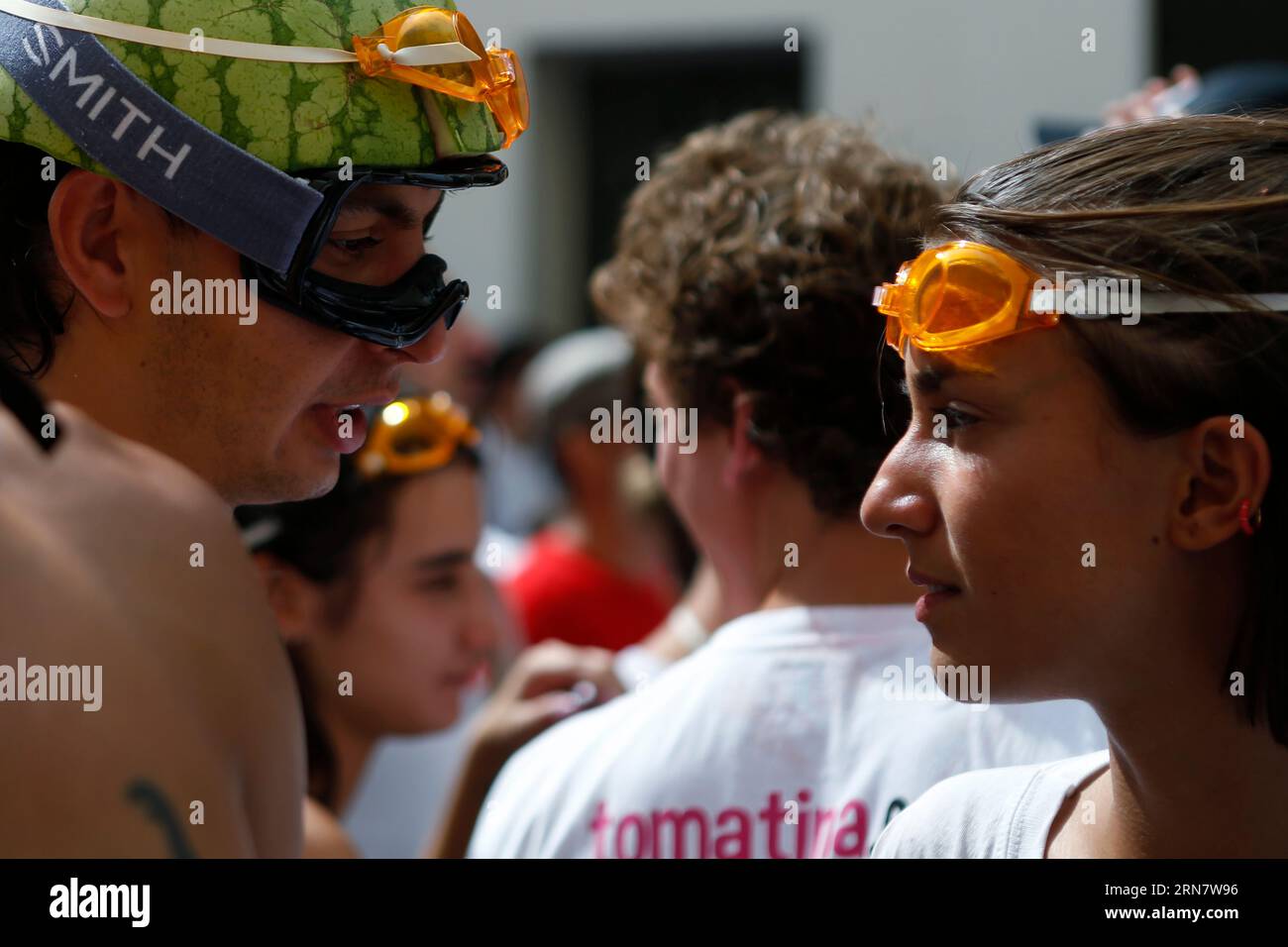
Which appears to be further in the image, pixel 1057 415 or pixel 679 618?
pixel 679 618

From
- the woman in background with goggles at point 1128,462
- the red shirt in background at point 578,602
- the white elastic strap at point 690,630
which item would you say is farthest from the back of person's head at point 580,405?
the woman in background with goggles at point 1128,462

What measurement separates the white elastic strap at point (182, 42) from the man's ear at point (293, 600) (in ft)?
6.29

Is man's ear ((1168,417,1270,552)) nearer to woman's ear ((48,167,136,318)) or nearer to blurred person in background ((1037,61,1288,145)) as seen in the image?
woman's ear ((48,167,136,318))

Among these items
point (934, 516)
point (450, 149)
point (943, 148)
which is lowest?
point (934, 516)

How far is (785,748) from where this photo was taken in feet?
7.72

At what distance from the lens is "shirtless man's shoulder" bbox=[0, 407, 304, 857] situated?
1.23 metres

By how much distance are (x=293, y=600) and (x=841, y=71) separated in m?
7.78

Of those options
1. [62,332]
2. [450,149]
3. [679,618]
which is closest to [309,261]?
[450,149]

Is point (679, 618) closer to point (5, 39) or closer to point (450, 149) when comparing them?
point (450, 149)

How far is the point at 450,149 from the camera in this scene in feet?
6.84

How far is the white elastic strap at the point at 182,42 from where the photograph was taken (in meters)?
1.97
